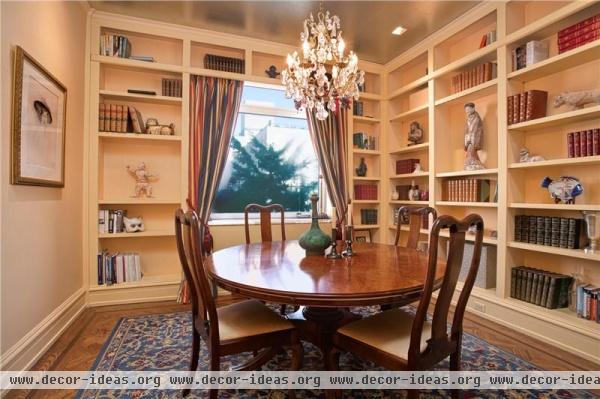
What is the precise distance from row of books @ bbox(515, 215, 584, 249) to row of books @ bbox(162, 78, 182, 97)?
3648mm

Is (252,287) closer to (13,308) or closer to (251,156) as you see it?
(13,308)

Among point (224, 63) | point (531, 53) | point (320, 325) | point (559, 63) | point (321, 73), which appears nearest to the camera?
point (320, 325)

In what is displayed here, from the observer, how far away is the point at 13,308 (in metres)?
1.88

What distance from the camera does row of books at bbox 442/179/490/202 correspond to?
10.3ft

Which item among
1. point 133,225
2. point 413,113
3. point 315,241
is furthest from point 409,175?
point 133,225

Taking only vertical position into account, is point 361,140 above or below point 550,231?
above

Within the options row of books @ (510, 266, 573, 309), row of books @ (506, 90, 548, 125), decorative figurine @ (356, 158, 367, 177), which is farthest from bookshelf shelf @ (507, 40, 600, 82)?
decorative figurine @ (356, 158, 367, 177)

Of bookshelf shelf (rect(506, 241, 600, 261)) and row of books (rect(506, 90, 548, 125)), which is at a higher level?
row of books (rect(506, 90, 548, 125))

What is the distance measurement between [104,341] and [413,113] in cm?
397

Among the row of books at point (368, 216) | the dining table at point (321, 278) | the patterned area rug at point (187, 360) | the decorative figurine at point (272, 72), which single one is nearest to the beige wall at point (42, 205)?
the patterned area rug at point (187, 360)

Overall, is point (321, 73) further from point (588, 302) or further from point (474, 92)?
point (588, 302)

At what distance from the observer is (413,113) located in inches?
156

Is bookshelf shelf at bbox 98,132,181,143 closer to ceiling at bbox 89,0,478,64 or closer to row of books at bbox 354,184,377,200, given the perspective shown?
ceiling at bbox 89,0,478,64

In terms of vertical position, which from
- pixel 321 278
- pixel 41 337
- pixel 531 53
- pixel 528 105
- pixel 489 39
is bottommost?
pixel 41 337
